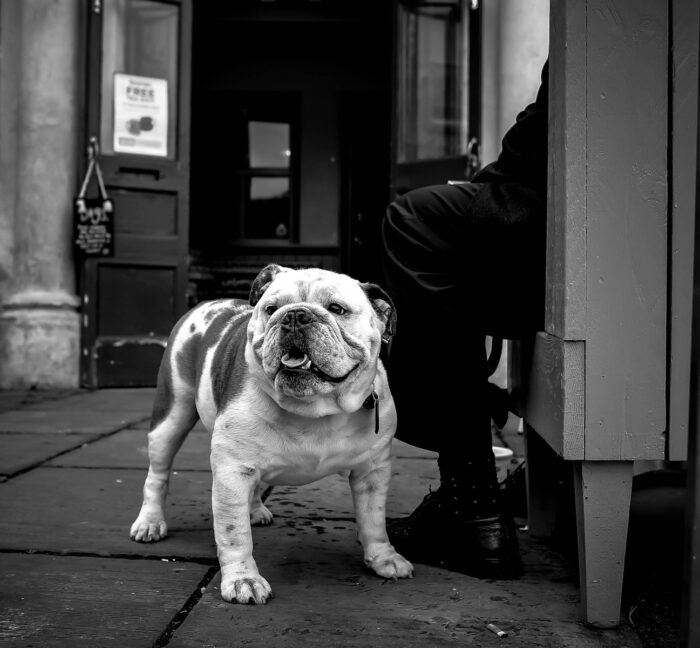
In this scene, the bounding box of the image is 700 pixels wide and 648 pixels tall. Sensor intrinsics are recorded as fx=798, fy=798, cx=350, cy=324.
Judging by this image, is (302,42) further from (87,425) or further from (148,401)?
(87,425)

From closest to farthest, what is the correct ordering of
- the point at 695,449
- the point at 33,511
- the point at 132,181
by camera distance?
the point at 695,449, the point at 33,511, the point at 132,181

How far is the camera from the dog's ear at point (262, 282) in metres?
1.92

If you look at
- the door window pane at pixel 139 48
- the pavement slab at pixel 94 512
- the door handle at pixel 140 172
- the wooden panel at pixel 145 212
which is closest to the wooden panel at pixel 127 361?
A: the wooden panel at pixel 145 212

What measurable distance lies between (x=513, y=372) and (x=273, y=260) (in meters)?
7.37

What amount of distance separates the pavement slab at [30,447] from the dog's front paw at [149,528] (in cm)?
99

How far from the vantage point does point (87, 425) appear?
4.08m

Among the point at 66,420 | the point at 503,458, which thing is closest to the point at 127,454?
the point at 66,420

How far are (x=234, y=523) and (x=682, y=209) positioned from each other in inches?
44.4

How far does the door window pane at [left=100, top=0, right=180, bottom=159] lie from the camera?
5.61m

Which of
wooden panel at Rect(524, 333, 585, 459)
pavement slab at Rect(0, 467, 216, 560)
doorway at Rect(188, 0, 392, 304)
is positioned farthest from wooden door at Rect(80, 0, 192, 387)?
wooden panel at Rect(524, 333, 585, 459)

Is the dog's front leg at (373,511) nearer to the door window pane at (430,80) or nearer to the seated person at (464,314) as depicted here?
the seated person at (464,314)

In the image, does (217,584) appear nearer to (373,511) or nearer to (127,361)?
(373,511)

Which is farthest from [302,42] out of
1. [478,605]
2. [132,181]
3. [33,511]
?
[478,605]

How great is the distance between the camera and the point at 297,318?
1665 millimetres
